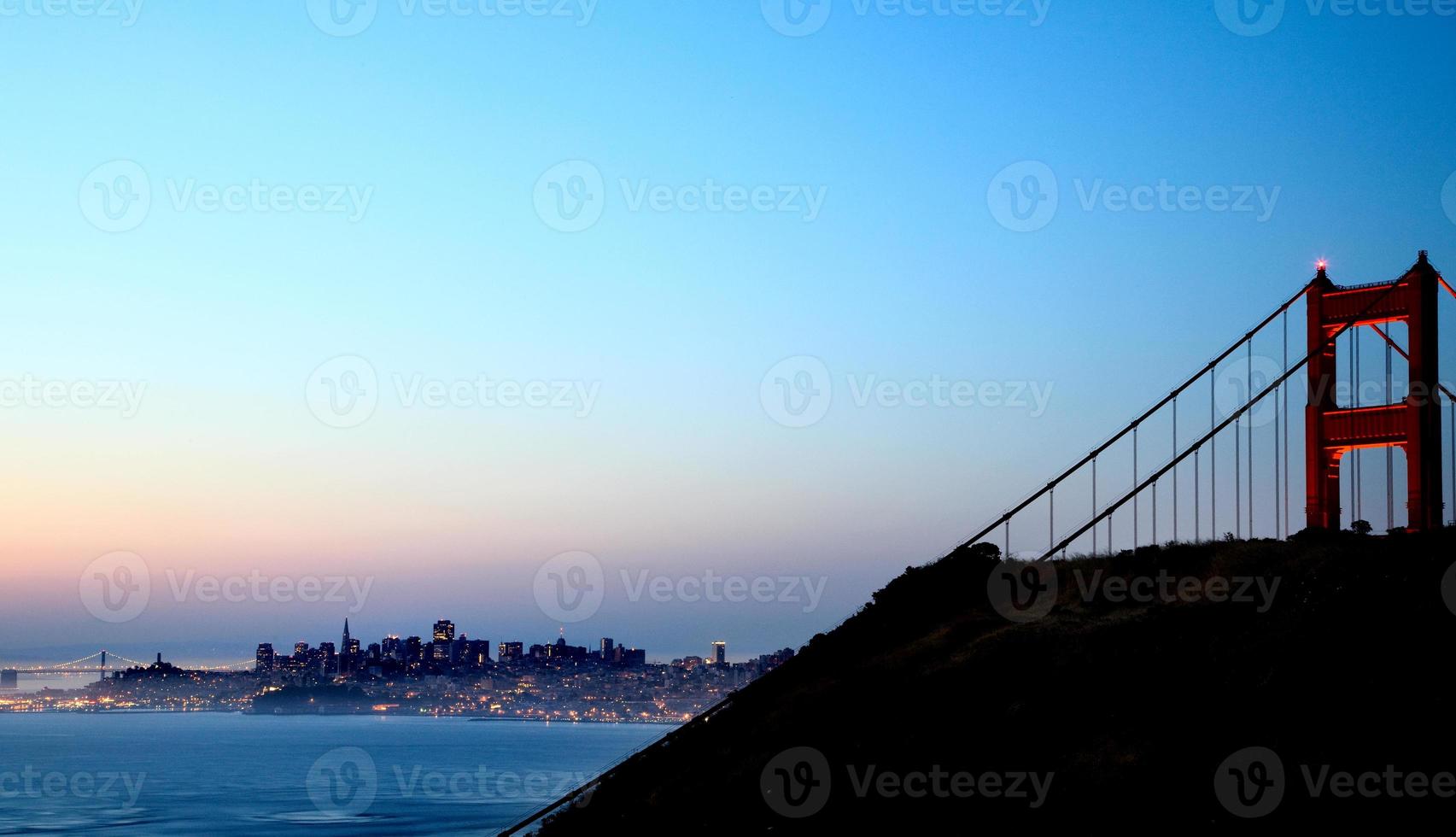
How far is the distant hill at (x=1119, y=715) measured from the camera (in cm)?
1537

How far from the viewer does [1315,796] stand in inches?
571

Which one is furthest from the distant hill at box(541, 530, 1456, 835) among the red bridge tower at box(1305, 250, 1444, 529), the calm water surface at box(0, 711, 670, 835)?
the calm water surface at box(0, 711, 670, 835)

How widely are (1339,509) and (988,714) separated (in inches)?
462

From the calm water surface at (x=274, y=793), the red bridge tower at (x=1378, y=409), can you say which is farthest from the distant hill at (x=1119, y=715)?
the calm water surface at (x=274, y=793)

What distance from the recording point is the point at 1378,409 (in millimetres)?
26344

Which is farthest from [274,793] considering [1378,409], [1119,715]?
[1119,715]

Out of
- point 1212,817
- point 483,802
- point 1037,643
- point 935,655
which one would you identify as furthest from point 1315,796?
point 483,802

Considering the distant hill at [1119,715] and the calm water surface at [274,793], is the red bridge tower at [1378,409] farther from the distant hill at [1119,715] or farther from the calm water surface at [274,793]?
the calm water surface at [274,793]

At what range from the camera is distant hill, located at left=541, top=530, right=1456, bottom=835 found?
15.4 meters

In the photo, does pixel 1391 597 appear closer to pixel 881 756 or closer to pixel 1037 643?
pixel 1037 643

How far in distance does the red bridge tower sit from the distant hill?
2602 mm

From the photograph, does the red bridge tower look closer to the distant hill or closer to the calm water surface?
the distant hill

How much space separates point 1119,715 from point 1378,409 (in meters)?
12.0

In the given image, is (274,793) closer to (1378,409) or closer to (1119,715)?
(1378,409)
